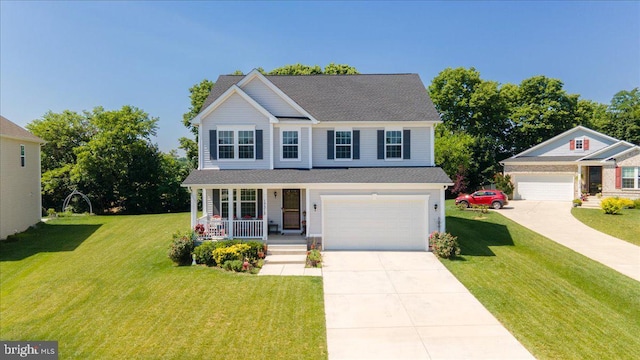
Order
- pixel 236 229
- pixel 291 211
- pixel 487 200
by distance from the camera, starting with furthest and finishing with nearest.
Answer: pixel 487 200
pixel 291 211
pixel 236 229

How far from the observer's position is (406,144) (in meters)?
17.9

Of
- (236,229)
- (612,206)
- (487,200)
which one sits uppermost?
(487,200)

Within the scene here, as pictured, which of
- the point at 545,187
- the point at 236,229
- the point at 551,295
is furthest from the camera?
the point at 545,187

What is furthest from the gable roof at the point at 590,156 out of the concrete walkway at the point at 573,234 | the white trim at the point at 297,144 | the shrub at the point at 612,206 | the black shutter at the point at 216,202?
the black shutter at the point at 216,202

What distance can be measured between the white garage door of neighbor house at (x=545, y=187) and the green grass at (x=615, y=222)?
208 inches

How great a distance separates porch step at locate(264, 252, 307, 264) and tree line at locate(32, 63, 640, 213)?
62.5 feet

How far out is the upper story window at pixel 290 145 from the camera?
17625 millimetres

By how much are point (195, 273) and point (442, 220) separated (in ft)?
36.1

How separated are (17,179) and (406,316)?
23.0 m

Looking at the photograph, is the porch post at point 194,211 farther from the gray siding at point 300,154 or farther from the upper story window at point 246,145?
the gray siding at point 300,154

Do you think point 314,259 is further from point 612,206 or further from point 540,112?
point 540,112

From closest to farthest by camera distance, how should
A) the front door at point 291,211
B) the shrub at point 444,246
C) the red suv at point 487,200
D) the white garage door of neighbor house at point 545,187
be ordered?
the shrub at point 444,246, the front door at point 291,211, the red suv at point 487,200, the white garage door of neighbor house at point 545,187

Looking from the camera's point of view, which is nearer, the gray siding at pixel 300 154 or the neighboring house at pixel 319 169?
the neighboring house at pixel 319 169

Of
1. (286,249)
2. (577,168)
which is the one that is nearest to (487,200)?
(577,168)
